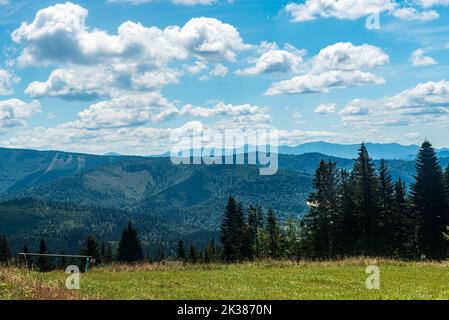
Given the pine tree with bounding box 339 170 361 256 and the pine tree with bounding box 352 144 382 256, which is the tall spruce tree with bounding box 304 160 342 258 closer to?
the pine tree with bounding box 339 170 361 256

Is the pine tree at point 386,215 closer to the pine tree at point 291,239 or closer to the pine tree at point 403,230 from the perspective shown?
the pine tree at point 403,230

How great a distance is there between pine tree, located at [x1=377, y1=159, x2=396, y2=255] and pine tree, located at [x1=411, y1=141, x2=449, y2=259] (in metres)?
5.65

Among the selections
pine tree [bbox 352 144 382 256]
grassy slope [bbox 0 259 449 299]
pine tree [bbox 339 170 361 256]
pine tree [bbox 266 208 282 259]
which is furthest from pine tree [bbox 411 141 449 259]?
grassy slope [bbox 0 259 449 299]

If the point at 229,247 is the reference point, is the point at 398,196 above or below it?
above

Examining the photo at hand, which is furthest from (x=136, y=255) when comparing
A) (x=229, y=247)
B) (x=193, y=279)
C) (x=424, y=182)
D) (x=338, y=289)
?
(x=338, y=289)

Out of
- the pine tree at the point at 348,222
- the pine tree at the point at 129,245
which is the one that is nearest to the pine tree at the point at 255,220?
the pine tree at the point at 129,245

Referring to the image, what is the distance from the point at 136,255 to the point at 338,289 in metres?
90.9

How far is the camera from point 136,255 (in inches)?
4222

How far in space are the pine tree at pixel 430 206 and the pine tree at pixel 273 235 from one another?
33.8 m

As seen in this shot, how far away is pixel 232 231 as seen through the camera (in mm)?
99250

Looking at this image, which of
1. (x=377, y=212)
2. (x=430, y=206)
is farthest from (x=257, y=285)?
(x=377, y=212)

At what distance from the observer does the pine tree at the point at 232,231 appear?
319 feet
